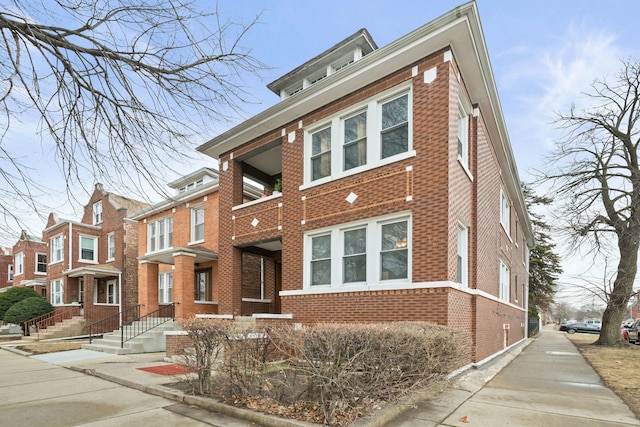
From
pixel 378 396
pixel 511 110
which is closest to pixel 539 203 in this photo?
pixel 511 110

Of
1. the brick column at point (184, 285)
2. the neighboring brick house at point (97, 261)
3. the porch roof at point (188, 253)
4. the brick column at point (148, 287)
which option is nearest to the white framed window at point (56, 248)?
the neighboring brick house at point (97, 261)

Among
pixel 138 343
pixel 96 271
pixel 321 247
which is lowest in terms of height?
pixel 138 343

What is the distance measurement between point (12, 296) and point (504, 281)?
27.8 m

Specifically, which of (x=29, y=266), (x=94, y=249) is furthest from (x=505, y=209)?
(x=29, y=266)

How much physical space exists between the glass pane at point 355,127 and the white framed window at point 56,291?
23379 millimetres

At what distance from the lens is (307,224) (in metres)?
11.3

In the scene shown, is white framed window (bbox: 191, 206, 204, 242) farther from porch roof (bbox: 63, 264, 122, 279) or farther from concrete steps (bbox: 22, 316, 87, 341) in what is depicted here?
concrete steps (bbox: 22, 316, 87, 341)

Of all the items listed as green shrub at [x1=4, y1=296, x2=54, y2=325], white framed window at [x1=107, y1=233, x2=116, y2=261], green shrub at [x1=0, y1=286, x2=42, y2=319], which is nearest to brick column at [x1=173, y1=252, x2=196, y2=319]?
white framed window at [x1=107, y1=233, x2=116, y2=261]

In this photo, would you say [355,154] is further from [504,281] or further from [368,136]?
[504,281]

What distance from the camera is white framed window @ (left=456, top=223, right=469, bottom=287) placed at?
32.4 ft

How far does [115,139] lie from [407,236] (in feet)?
21.7

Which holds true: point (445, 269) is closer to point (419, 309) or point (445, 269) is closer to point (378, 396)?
point (419, 309)

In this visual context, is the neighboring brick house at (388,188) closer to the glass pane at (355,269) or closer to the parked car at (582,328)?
the glass pane at (355,269)

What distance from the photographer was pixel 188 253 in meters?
16.0
